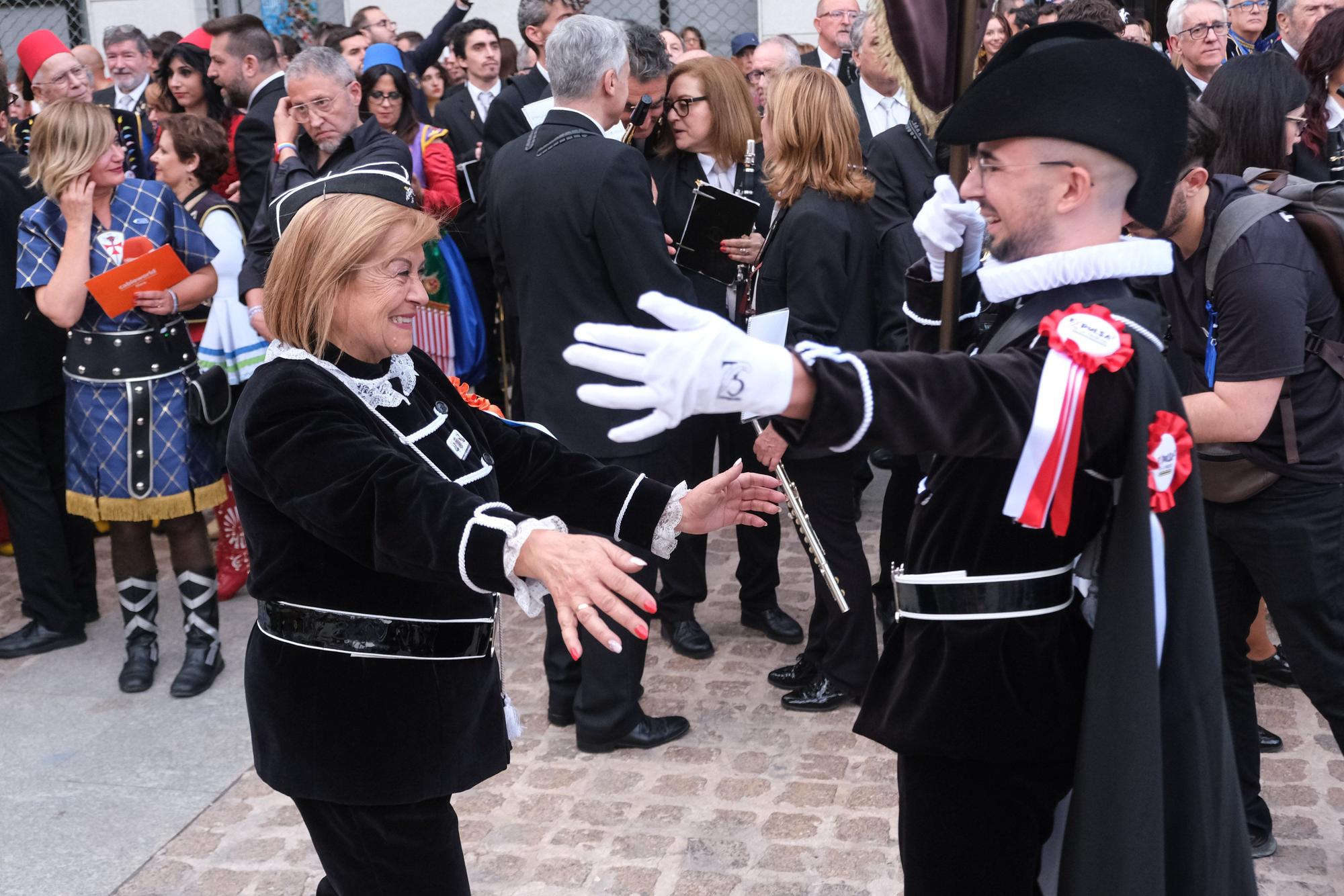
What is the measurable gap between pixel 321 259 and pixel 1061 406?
55.0 inches

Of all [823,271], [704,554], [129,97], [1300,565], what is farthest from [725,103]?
[129,97]

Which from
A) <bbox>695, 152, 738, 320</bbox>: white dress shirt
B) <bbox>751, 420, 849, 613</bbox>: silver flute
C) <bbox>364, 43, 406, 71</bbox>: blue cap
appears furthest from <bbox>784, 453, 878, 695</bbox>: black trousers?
<bbox>364, 43, 406, 71</bbox>: blue cap

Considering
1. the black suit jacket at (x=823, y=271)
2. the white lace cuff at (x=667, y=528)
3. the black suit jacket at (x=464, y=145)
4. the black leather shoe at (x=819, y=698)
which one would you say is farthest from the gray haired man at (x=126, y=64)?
the white lace cuff at (x=667, y=528)

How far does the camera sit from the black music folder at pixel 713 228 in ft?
16.0

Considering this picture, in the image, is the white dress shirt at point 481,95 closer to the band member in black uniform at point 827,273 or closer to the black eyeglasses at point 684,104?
Result: the black eyeglasses at point 684,104

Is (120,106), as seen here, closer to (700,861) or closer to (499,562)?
(700,861)

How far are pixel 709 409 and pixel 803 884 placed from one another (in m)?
2.17

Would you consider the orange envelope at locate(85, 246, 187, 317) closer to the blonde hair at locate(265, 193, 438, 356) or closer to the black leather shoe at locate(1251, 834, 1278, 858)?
the blonde hair at locate(265, 193, 438, 356)

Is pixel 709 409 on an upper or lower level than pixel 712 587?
upper

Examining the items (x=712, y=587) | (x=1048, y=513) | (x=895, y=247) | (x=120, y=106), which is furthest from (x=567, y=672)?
(x=120, y=106)

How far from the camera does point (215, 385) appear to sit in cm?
489

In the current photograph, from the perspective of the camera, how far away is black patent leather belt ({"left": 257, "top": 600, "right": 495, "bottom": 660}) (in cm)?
246

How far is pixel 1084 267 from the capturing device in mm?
2121

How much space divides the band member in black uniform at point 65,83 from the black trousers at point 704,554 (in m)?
2.98
